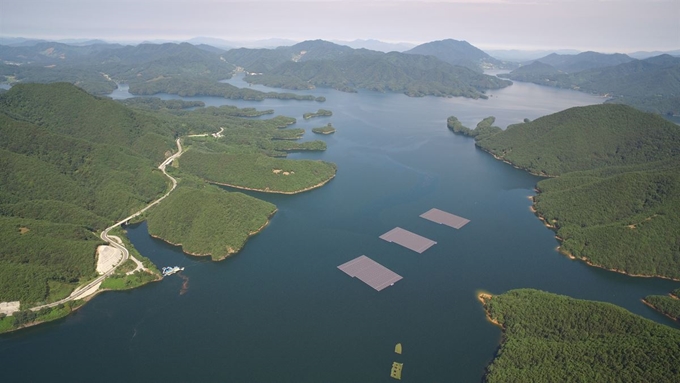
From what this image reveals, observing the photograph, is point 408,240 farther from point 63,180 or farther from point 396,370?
point 63,180

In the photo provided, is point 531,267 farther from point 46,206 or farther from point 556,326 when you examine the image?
point 46,206

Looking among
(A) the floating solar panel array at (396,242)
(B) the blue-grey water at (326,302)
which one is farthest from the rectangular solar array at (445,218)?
(B) the blue-grey water at (326,302)

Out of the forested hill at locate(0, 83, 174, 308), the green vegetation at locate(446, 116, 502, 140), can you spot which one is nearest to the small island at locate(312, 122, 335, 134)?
the green vegetation at locate(446, 116, 502, 140)

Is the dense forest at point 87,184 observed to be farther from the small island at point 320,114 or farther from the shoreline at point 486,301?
the small island at point 320,114

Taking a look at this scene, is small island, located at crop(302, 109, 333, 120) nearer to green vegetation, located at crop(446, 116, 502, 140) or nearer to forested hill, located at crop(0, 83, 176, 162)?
green vegetation, located at crop(446, 116, 502, 140)

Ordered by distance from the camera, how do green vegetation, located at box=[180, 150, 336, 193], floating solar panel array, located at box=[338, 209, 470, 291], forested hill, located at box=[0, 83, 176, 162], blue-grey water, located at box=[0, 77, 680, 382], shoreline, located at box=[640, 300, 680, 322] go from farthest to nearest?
1. forested hill, located at box=[0, 83, 176, 162]
2. green vegetation, located at box=[180, 150, 336, 193]
3. floating solar panel array, located at box=[338, 209, 470, 291]
4. shoreline, located at box=[640, 300, 680, 322]
5. blue-grey water, located at box=[0, 77, 680, 382]

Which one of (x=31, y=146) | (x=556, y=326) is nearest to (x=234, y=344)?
(x=556, y=326)

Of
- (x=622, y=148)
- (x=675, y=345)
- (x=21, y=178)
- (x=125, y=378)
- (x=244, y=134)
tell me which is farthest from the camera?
(x=244, y=134)

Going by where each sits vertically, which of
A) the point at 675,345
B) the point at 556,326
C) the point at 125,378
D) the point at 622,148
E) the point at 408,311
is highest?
the point at 622,148
